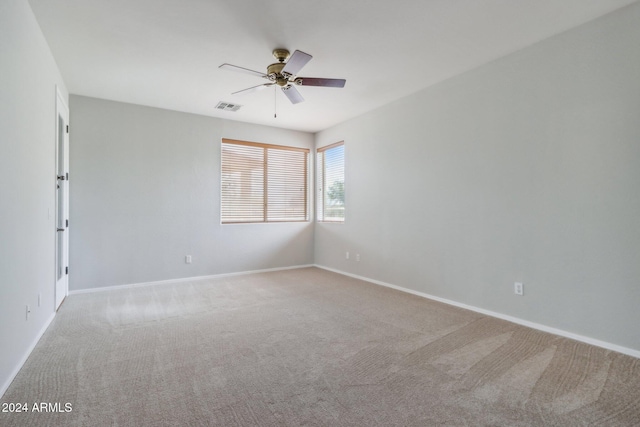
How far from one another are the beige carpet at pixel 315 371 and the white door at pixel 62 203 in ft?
1.74

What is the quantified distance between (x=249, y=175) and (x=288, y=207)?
98 cm

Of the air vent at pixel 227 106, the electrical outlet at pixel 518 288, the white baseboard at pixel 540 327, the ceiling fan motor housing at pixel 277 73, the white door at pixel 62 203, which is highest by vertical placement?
the air vent at pixel 227 106

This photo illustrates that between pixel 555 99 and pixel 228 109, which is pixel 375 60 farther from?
pixel 228 109

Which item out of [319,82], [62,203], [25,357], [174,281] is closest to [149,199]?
[62,203]

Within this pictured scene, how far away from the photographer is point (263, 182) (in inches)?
237

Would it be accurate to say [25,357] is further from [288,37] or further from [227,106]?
[227,106]

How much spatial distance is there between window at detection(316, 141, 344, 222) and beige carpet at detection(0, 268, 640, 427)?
262 centimetres

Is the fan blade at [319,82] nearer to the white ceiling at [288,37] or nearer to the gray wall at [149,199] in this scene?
the white ceiling at [288,37]

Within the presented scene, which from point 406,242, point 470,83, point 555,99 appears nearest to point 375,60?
point 470,83

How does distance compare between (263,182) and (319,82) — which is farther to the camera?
(263,182)

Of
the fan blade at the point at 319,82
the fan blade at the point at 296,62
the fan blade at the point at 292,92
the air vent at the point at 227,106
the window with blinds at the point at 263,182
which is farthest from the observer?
the window with blinds at the point at 263,182

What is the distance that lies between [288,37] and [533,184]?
272 cm

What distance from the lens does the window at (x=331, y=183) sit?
5.92 metres

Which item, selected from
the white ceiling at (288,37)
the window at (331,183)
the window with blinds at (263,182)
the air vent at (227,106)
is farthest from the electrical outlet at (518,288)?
the air vent at (227,106)
